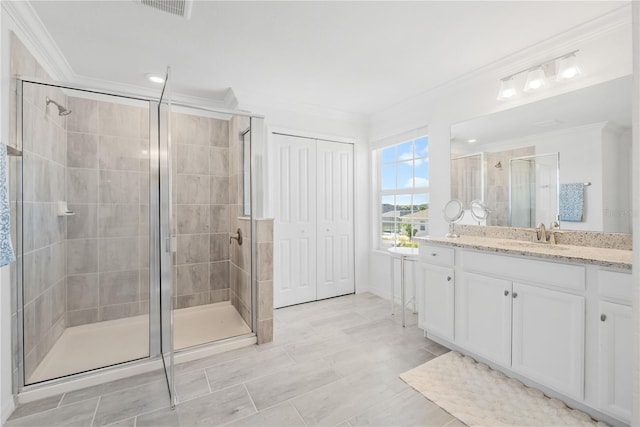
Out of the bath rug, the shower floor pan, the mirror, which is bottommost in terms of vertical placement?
Result: the bath rug

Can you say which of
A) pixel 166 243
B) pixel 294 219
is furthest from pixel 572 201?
pixel 166 243

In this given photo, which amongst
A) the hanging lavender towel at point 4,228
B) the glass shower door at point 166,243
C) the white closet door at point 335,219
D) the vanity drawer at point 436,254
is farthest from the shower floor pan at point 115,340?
A: the vanity drawer at point 436,254

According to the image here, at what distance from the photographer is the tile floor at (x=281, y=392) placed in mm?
1619

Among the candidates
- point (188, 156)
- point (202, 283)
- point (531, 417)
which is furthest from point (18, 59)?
point (531, 417)

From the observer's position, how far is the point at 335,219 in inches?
148

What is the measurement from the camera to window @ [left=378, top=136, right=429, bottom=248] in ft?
11.0

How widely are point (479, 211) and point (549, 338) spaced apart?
1.24m

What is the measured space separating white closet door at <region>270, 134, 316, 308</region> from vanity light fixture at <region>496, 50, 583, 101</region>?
2.05 meters

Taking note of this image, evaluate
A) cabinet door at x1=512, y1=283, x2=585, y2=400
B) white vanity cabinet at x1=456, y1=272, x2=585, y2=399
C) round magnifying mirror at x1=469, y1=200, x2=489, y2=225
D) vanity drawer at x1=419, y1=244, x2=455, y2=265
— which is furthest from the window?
cabinet door at x1=512, y1=283, x2=585, y2=400

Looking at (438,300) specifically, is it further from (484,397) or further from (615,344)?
(615,344)

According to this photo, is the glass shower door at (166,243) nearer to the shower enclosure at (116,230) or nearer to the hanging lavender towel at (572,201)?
the shower enclosure at (116,230)

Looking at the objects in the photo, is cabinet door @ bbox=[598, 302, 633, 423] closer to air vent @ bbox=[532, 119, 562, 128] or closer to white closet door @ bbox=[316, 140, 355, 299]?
air vent @ bbox=[532, 119, 562, 128]

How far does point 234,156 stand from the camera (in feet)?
10.2

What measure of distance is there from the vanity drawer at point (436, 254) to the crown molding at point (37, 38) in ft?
10.7
